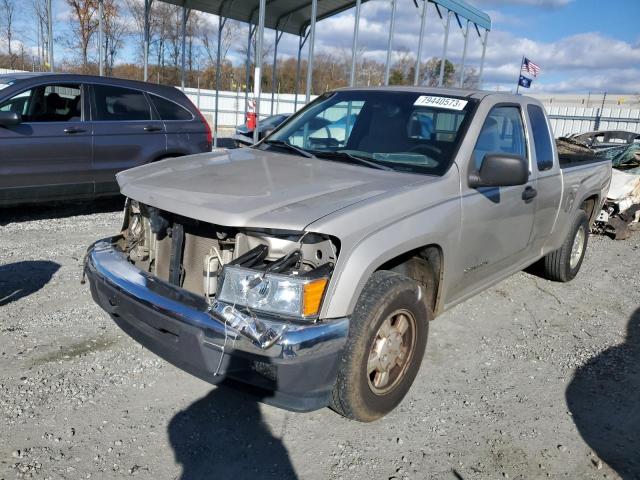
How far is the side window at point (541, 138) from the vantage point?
179 inches

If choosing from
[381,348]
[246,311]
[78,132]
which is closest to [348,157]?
[381,348]

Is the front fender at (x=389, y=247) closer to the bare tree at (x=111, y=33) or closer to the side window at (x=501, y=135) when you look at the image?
the side window at (x=501, y=135)

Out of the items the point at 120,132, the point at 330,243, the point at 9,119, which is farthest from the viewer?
the point at 120,132

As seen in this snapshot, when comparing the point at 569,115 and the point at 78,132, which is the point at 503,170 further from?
the point at 569,115

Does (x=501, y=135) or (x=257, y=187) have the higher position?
(x=501, y=135)

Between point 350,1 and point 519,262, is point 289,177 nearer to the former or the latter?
point 519,262

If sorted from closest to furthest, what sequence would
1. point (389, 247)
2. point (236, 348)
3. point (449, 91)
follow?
point (236, 348), point (389, 247), point (449, 91)

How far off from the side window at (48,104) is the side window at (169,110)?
1062mm

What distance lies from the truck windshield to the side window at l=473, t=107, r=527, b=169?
7.5 inches

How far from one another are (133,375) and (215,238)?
1135mm

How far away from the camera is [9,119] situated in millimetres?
5914

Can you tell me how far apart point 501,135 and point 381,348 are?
2077 mm

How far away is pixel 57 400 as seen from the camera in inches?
121

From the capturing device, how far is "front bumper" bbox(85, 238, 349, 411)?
7.93 feet
